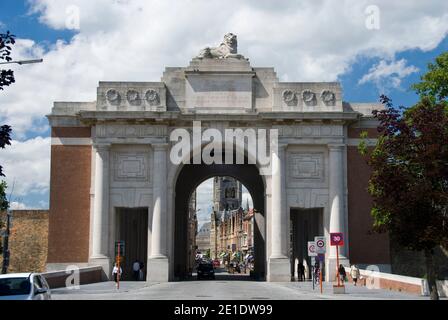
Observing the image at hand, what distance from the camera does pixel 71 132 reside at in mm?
46656

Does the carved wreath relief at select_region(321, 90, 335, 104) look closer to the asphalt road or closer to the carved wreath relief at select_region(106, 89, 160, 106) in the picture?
the carved wreath relief at select_region(106, 89, 160, 106)

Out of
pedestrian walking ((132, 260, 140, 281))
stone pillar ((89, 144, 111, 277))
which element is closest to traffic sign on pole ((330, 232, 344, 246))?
pedestrian walking ((132, 260, 140, 281))

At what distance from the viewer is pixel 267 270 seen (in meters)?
45.8

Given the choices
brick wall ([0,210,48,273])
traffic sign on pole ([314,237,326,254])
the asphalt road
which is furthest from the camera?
brick wall ([0,210,48,273])

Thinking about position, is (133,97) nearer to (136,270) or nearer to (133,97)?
(133,97)

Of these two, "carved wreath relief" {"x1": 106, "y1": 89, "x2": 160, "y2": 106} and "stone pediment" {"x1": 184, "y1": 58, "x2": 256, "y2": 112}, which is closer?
"carved wreath relief" {"x1": 106, "y1": 89, "x2": 160, "y2": 106}

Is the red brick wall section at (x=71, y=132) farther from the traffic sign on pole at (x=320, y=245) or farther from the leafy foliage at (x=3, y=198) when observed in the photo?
the traffic sign on pole at (x=320, y=245)

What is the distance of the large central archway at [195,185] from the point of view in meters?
55.7

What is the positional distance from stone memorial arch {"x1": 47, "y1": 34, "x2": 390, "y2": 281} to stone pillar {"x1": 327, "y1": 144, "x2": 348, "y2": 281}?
72 millimetres

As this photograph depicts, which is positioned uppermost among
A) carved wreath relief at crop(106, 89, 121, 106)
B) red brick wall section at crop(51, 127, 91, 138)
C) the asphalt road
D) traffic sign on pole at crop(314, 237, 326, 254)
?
carved wreath relief at crop(106, 89, 121, 106)

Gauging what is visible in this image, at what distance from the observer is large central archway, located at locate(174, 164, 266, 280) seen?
55.7 m

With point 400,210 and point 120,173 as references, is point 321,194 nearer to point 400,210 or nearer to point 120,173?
point 120,173

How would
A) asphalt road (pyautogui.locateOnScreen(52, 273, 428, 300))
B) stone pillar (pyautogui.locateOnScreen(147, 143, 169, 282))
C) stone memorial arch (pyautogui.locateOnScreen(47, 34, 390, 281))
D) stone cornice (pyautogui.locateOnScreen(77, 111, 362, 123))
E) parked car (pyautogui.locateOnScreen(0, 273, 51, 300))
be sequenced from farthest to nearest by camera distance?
stone memorial arch (pyautogui.locateOnScreen(47, 34, 390, 281)), stone cornice (pyautogui.locateOnScreen(77, 111, 362, 123)), stone pillar (pyautogui.locateOnScreen(147, 143, 169, 282)), asphalt road (pyautogui.locateOnScreen(52, 273, 428, 300)), parked car (pyautogui.locateOnScreen(0, 273, 51, 300))

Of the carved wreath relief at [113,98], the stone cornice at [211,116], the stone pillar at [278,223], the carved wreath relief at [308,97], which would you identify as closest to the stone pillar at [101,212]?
the stone cornice at [211,116]
